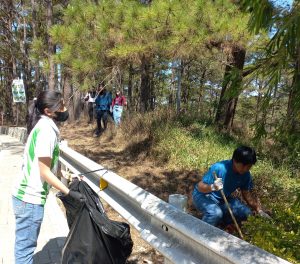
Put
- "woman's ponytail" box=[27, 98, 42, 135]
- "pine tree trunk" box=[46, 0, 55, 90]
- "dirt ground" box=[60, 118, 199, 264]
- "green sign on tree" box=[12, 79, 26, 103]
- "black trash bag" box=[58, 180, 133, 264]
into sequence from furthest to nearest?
"green sign on tree" box=[12, 79, 26, 103], "pine tree trunk" box=[46, 0, 55, 90], "dirt ground" box=[60, 118, 199, 264], "woman's ponytail" box=[27, 98, 42, 135], "black trash bag" box=[58, 180, 133, 264]

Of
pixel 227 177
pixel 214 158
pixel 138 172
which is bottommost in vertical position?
pixel 138 172

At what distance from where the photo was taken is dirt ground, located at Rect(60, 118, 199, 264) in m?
4.01

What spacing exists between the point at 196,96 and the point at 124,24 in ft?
98.0

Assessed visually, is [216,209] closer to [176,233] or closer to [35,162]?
[176,233]

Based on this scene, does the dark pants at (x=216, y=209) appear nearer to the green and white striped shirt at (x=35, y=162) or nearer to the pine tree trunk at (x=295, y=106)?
the pine tree trunk at (x=295, y=106)

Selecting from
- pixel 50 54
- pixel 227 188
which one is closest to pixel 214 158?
pixel 227 188

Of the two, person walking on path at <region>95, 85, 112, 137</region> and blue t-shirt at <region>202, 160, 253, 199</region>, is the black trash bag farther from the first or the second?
person walking on path at <region>95, 85, 112, 137</region>

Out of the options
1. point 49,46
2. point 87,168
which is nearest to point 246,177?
point 87,168

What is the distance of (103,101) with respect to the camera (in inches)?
437

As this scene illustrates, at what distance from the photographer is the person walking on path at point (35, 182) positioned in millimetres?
2826

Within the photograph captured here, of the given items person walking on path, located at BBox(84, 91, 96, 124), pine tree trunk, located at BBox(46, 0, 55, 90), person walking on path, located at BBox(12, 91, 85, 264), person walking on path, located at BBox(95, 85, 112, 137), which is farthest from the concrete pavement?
person walking on path, located at BBox(84, 91, 96, 124)

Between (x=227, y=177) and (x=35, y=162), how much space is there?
220cm

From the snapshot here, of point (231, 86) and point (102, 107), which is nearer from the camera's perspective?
point (231, 86)

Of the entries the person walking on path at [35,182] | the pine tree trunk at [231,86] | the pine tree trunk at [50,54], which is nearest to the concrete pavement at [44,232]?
the person walking on path at [35,182]
